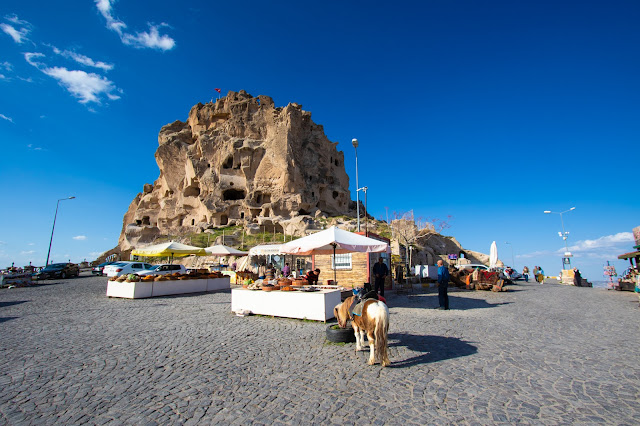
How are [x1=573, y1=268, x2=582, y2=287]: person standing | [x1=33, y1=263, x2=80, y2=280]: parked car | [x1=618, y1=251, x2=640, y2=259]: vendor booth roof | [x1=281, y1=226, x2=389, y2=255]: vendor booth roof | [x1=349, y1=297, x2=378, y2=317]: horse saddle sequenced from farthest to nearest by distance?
[x1=33, y1=263, x2=80, y2=280]: parked car < [x1=573, y1=268, x2=582, y2=287]: person standing < [x1=618, y1=251, x2=640, y2=259]: vendor booth roof < [x1=281, y1=226, x2=389, y2=255]: vendor booth roof < [x1=349, y1=297, x2=378, y2=317]: horse saddle

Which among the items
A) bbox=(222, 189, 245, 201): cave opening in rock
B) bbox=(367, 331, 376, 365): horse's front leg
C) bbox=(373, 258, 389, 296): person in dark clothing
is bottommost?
bbox=(367, 331, 376, 365): horse's front leg

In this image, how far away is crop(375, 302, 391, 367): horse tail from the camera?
186 inches

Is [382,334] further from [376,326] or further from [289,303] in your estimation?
[289,303]

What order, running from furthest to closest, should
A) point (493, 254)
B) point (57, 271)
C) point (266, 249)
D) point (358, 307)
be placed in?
point (493, 254), point (57, 271), point (266, 249), point (358, 307)

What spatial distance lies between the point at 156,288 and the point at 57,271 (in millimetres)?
20246

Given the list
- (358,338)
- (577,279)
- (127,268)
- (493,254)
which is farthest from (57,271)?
(577,279)

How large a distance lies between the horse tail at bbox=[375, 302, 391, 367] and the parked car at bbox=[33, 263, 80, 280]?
31.1 metres

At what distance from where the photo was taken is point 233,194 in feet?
194

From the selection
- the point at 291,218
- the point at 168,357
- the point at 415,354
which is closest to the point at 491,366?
the point at 415,354

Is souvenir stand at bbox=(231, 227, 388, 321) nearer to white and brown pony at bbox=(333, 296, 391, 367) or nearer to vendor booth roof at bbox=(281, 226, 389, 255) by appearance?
vendor booth roof at bbox=(281, 226, 389, 255)

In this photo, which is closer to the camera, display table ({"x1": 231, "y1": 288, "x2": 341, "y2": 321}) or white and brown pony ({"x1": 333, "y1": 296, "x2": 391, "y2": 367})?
white and brown pony ({"x1": 333, "y1": 296, "x2": 391, "y2": 367})

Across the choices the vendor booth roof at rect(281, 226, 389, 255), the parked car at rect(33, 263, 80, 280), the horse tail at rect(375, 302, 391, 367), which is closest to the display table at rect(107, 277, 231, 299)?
the vendor booth roof at rect(281, 226, 389, 255)

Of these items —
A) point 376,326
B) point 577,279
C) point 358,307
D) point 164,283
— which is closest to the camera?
point 376,326

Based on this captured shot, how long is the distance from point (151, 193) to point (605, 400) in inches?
2952
